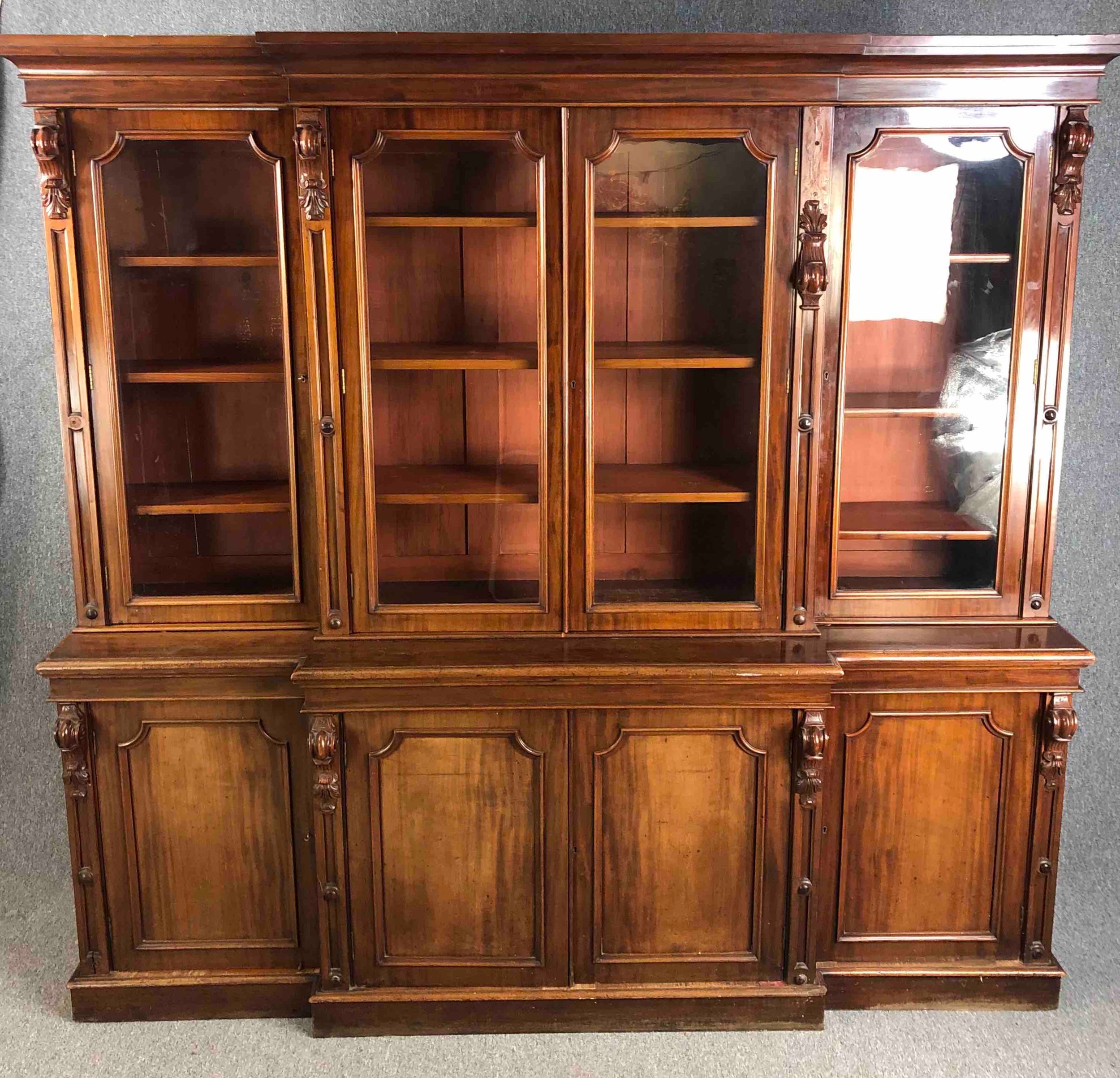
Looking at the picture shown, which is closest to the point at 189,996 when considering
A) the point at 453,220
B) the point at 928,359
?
the point at 453,220

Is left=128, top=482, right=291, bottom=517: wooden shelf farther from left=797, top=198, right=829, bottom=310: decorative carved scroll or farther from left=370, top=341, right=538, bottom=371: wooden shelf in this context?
left=797, top=198, right=829, bottom=310: decorative carved scroll

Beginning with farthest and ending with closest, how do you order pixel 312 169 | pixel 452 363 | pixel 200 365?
pixel 200 365
pixel 452 363
pixel 312 169

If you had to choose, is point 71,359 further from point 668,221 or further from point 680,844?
→ point 680,844

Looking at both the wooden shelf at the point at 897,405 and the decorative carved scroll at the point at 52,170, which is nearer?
the decorative carved scroll at the point at 52,170

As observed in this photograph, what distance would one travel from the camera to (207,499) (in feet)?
7.38

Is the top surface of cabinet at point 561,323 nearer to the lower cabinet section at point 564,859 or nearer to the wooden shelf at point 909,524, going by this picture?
the wooden shelf at point 909,524

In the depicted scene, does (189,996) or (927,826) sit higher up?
(927,826)

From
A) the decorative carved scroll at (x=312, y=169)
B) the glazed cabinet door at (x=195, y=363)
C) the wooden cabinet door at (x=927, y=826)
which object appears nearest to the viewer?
the decorative carved scroll at (x=312, y=169)

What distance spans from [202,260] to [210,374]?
218 mm

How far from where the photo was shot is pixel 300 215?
6.90ft

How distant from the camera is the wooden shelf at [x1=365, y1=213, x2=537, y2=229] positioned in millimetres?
2061

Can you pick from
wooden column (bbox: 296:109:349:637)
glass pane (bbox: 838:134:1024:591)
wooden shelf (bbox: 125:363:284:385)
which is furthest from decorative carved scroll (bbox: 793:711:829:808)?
wooden shelf (bbox: 125:363:284:385)

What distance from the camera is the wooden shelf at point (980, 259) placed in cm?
217

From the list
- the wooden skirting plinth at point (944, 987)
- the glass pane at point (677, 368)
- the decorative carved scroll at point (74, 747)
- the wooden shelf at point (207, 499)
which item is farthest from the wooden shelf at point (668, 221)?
the wooden skirting plinth at point (944, 987)
